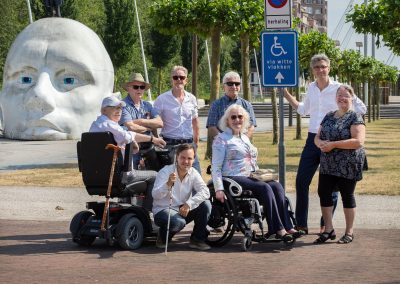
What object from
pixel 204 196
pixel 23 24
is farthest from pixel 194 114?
pixel 23 24

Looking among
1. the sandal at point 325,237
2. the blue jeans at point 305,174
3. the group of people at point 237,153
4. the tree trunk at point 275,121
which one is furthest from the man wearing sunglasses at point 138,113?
the tree trunk at point 275,121

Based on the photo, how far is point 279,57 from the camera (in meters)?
11.9

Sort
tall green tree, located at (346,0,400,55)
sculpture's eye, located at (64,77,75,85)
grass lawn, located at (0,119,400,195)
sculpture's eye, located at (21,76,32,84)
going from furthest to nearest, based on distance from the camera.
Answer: sculpture's eye, located at (21,76,32,84), sculpture's eye, located at (64,77,75,85), tall green tree, located at (346,0,400,55), grass lawn, located at (0,119,400,195)

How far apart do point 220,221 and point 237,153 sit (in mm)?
711

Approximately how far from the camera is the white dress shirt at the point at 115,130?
10.7m

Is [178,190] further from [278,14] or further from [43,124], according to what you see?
[43,124]

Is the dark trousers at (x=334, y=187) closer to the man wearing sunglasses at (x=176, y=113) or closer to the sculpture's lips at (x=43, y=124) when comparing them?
the man wearing sunglasses at (x=176, y=113)

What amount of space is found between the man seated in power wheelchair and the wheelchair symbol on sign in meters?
1.92

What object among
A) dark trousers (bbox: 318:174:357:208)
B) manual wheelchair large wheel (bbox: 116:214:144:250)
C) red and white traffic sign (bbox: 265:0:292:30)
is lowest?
manual wheelchair large wheel (bbox: 116:214:144:250)

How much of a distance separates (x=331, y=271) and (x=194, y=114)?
11.7ft

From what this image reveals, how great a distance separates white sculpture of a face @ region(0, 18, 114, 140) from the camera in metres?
30.9

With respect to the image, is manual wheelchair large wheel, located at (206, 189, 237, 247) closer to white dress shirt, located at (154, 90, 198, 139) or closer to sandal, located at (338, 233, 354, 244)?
white dress shirt, located at (154, 90, 198, 139)

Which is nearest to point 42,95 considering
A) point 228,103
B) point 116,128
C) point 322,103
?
point 228,103

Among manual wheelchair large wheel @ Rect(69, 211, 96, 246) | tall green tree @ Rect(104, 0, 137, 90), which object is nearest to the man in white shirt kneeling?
manual wheelchair large wheel @ Rect(69, 211, 96, 246)
